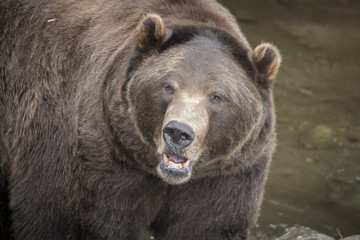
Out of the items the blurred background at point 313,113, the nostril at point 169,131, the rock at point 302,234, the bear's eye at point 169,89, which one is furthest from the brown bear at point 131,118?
the blurred background at point 313,113

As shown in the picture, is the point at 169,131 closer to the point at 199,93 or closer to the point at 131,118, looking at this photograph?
the point at 199,93

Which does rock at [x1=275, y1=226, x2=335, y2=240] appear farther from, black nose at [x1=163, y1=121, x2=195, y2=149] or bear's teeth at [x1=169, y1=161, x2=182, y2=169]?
black nose at [x1=163, y1=121, x2=195, y2=149]

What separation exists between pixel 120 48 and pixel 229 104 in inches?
47.4

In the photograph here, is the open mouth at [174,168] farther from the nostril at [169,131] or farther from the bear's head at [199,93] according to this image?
the nostril at [169,131]

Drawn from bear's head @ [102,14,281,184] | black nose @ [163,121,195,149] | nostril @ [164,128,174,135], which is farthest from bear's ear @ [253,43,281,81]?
nostril @ [164,128,174,135]

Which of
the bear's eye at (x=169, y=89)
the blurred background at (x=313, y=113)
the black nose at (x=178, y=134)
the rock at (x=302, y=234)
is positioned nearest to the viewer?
the black nose at (x=178, y=134)

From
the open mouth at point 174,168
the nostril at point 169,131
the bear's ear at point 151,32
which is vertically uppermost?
the bear's ear at point 151,32

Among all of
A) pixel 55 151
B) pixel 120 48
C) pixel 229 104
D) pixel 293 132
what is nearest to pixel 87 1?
pixel 120 48

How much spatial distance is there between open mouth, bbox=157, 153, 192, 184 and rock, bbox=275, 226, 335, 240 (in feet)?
9.26

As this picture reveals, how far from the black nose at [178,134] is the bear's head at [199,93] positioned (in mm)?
107

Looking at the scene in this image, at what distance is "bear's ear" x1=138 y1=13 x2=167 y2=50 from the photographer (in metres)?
5.99

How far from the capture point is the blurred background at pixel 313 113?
30.7 feet

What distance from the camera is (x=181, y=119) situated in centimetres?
552

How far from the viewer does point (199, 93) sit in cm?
585
